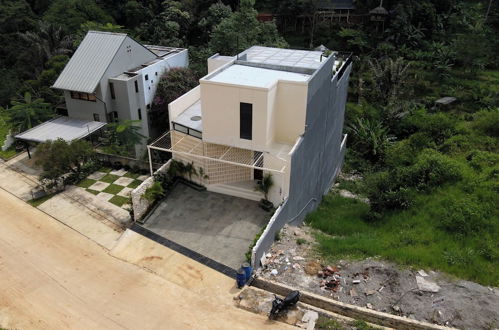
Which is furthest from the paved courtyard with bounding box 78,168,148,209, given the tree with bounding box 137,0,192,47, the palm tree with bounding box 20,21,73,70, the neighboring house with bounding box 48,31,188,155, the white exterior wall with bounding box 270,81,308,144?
the tree with bounding box 137,0,192,47

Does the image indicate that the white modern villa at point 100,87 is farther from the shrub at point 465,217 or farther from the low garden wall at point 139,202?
the shrub at point 465,217

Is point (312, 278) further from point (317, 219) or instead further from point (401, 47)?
point (401, 47)

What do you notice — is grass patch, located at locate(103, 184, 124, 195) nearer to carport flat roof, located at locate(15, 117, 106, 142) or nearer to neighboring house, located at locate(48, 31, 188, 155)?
carport flat roof, located at locate(15, 117, 106, 142)

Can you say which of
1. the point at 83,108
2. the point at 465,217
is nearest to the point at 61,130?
the point at 83,108

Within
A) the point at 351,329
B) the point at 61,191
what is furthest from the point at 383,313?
the point at 61,191

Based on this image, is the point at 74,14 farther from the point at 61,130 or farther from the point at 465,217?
the point at 465,217
